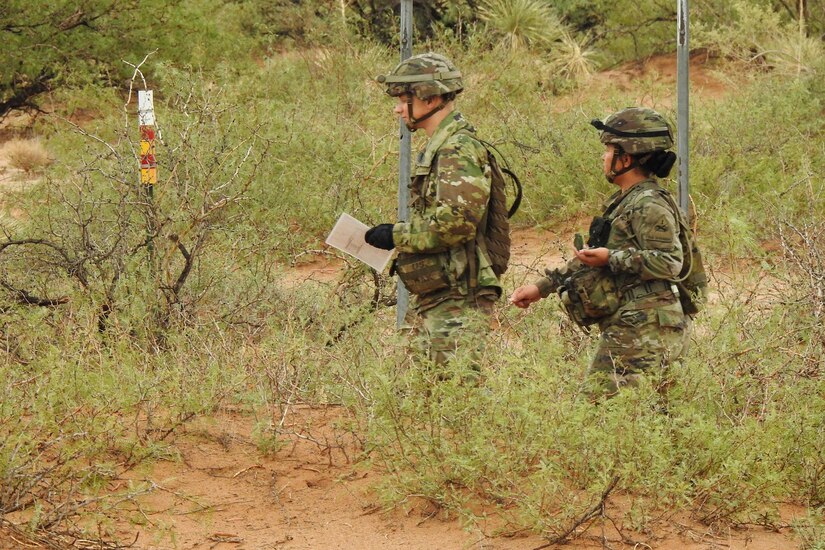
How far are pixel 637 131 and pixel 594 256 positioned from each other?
510 millimetres

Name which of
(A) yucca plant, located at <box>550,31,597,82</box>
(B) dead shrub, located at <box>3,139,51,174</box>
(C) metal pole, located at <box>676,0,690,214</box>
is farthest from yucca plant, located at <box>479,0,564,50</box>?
(C) metal pole, located at <box>676,0,690,214</box>

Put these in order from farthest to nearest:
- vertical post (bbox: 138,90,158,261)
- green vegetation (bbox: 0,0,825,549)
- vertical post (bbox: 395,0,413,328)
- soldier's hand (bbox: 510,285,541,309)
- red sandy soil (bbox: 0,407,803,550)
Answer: vertical post (bbox: 138,90,158,261), vertical post (bbox: 395,0,413,328), soldier's hand (bbox: 510,285,541,309), green vegetation (bbox: 0,0,825,549), red sandy soil (bbox: 0,407,803,550)

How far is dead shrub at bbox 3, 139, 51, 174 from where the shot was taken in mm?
14945

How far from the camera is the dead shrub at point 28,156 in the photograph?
14945 mm

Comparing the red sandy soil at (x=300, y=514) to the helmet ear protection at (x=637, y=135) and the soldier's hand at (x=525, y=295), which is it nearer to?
the soldier's hand at (x=525, y=295)

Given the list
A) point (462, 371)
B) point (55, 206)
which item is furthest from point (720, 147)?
point (462, 371)

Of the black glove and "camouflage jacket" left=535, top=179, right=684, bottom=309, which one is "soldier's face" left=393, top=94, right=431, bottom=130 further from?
"camouflage jacket" left=535, top=179, right=684, bottom=309

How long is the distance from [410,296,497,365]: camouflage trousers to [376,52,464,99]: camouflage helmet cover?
2.83ft

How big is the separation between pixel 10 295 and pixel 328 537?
3.24 meters

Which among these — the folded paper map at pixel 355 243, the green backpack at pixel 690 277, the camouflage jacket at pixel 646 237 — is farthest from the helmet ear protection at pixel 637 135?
the folded paper map at pixel 355 243

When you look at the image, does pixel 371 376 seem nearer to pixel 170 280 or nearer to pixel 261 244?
pixel 170 280

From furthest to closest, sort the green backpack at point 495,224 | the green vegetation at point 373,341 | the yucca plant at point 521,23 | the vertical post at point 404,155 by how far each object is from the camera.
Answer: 1. the yucca plant at point 521,23
2. the vertical post at point 404,155
3. the green backpack at point 495,224
4. the green vegetation at point 373,341

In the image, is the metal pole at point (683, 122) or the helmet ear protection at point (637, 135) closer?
the helmet ear protection at point (637, 135)

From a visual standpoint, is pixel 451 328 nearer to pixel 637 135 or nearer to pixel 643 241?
pixel 643 241
